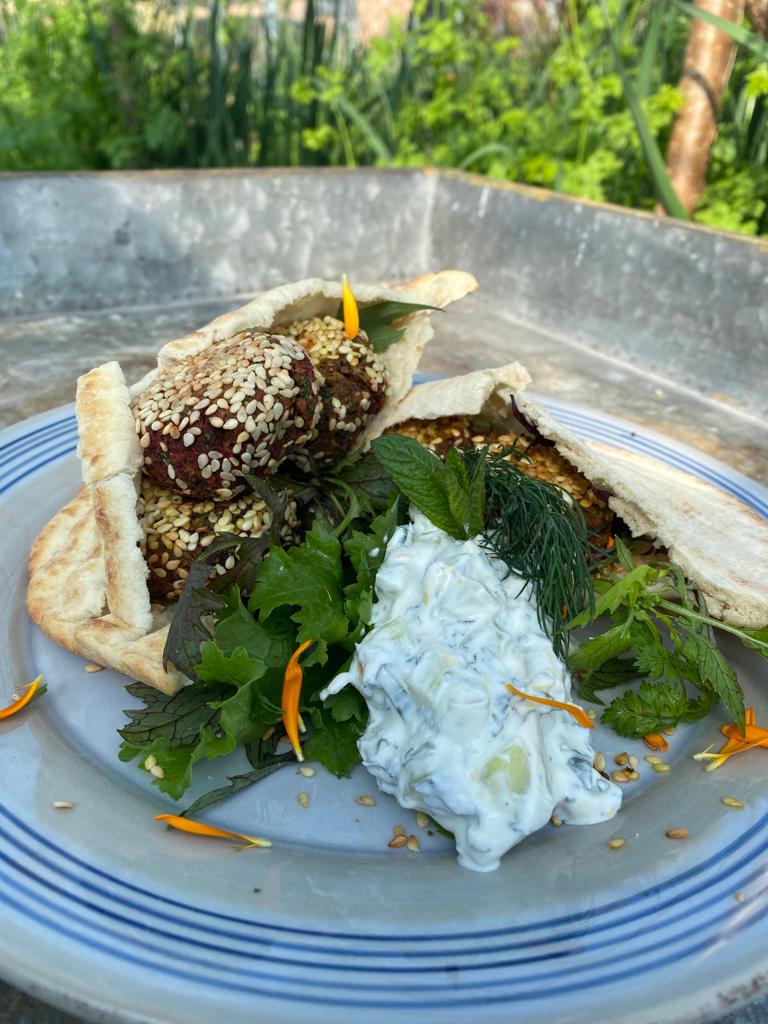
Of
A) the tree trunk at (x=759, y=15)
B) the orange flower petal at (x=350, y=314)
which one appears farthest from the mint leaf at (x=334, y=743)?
the tree trunk at (x=759, y=15)

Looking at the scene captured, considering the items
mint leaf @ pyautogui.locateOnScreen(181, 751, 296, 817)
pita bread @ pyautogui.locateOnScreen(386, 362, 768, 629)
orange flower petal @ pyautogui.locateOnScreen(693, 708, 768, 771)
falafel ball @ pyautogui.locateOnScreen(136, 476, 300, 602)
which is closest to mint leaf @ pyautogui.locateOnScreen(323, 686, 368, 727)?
mint leaf @ pyautogui.locateOnScreen(181, 751, 296, 817)

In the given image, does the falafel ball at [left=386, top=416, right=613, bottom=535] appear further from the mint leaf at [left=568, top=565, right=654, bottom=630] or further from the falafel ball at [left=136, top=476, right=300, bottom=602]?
the falafel ball at [left=136, top=476, right=300, bottom=602]

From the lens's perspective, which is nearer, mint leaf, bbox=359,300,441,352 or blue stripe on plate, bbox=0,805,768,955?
blue stripe on plate, bbox=0,805,768,955

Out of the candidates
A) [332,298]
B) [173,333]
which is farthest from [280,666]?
[173,333]

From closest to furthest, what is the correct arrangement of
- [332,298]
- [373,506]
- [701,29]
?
[373,506] < [332,298] < [701,29]

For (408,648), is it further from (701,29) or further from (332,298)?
(701,29)

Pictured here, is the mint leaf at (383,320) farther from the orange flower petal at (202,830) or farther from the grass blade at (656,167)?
the grass blade at (656,167)

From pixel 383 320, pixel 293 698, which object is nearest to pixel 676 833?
pixel 293 698
